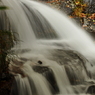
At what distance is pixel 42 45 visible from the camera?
580cm

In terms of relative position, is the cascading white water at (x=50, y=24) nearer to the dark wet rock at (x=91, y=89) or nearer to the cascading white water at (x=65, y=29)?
the cascading white water at (x=65, y=29)

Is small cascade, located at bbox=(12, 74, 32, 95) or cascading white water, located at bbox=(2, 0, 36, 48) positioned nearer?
small cascade, located at bbox=(12, 74, 32, 95)

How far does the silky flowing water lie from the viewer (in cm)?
370

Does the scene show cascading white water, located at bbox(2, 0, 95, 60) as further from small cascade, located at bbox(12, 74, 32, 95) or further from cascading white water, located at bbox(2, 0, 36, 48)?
small cascade, located at bbox(12, 74, 32, 95)

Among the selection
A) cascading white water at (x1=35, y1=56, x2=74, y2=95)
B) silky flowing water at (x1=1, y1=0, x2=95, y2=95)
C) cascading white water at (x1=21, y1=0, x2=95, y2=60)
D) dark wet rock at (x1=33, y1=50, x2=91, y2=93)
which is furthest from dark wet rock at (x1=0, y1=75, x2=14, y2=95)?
cascading white water at (x1=21, y1=0, x2=95, y2=60)

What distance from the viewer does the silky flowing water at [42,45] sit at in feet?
12.1

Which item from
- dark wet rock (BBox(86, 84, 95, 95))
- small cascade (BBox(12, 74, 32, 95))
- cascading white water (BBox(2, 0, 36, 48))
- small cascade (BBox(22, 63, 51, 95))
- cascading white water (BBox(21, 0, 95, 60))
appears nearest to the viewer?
small cascade (BBox(12, 74, 32, 95))

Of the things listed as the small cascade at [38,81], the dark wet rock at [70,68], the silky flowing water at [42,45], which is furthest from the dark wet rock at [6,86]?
the dark wet rock at [70,68]

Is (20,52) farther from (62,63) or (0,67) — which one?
(0,67)

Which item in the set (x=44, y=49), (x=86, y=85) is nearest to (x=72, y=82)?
(x=86, y=85)

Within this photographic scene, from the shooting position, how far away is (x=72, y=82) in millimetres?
4234

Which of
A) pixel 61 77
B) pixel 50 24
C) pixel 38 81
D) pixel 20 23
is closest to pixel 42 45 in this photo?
pixel 20 23

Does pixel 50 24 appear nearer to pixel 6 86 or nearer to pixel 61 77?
pixel 61 77

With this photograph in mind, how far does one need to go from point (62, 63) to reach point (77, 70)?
0.39 metres
